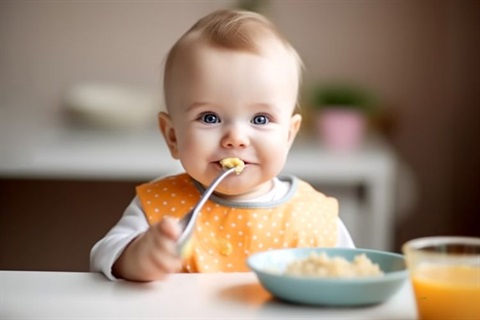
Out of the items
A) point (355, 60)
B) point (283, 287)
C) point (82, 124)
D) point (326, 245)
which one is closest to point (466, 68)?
point (355, 60)

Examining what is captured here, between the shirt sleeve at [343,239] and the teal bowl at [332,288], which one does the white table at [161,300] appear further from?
the shirt sleeve at [343,239]

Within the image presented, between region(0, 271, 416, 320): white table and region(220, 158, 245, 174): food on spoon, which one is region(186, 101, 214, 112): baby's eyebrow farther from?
region(0, 271, 416, 320): white table

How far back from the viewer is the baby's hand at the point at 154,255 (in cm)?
84

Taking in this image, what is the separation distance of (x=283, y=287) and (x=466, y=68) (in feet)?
7.51

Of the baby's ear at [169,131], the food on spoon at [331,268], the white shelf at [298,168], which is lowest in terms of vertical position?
the white shelf at [298,168]

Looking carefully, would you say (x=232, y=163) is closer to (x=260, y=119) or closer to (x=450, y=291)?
(x=260, y=119)

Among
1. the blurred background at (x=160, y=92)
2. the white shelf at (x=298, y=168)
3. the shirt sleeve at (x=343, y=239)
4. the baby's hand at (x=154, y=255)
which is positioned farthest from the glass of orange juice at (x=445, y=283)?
the blurred background at (x=160, y=92)

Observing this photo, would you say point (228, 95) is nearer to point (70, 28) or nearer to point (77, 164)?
point (77, 164)

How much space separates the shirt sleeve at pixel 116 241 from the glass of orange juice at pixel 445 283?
366mm

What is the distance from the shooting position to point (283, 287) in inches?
31.7

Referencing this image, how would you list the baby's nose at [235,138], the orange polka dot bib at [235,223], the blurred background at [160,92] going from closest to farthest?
the baby's nose at [235,138] < the orange polka dot bib at [235,223] < the blurred background at [160,92]

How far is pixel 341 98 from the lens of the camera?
9.12 feet

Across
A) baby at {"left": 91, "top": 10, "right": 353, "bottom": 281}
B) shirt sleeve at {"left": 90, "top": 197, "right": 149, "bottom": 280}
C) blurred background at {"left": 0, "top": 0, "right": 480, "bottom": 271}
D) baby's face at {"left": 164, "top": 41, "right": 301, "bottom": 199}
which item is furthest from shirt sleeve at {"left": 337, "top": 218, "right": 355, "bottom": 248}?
blurred background at {"left": 0, "top": 0, "right": 480, "bottom": 271}

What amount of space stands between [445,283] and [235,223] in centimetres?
46
